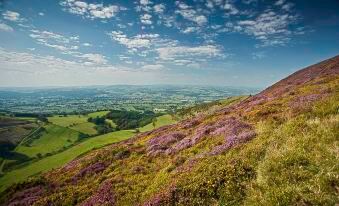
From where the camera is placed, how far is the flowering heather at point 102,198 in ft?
52.2

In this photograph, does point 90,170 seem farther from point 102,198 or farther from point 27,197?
point 102,198

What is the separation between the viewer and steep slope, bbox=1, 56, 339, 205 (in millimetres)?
10641

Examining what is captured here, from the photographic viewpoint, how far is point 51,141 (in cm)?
13300

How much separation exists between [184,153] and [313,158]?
10345 millimetres

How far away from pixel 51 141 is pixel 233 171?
451ft

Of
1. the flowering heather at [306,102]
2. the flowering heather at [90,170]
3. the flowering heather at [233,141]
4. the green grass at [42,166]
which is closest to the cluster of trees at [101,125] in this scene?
the green grass at [42,166]

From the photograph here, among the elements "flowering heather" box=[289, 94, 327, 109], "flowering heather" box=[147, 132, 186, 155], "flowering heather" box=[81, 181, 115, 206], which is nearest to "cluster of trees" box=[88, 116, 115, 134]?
"flowering heather" box=[147, 132, 186, 155]

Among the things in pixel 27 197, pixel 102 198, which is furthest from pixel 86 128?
pixel 102 198

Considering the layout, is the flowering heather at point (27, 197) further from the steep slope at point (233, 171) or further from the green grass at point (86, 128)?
the green grass at point (86, 128)

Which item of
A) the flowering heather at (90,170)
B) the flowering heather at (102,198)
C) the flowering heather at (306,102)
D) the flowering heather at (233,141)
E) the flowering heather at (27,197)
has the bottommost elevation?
the flowering heather at (27,197)

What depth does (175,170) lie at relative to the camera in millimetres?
16672

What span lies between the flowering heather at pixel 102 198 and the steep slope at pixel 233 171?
0.23ft

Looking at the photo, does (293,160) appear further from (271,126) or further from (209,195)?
(271,126)

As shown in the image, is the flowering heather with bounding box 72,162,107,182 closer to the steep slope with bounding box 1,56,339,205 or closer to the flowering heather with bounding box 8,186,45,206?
the steep slope with bounding box 1,56,339,205
